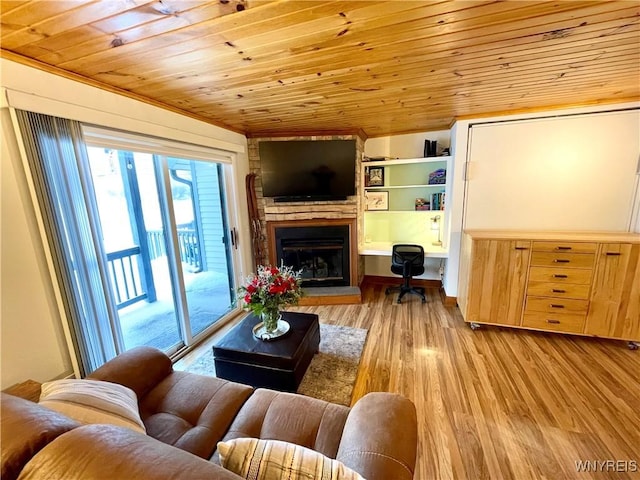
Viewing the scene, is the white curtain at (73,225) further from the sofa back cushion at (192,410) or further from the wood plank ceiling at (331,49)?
the sofa back cushion at (192,410)

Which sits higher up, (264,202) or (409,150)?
(409,150)

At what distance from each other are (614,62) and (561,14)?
0.99 meters

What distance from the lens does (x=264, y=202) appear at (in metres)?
3.66

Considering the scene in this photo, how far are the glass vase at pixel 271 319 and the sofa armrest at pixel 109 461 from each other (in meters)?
1.33

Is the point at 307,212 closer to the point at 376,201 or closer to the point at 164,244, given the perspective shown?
the point at 376,201

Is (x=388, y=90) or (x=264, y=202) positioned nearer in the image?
(x=388, y=90)

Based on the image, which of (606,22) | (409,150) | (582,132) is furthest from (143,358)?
(582,132)

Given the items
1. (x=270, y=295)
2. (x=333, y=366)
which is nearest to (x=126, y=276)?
(x=270, y=295)

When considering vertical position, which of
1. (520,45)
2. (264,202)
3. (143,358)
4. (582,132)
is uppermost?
(520,45)

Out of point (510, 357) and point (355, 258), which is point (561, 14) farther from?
point (355, 258)

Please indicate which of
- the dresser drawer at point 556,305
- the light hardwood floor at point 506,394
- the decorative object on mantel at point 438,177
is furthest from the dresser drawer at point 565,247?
the decorative object on mantel at point 438,177

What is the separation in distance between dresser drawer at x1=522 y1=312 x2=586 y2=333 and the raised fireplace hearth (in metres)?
1.98

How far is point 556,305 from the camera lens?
258cm

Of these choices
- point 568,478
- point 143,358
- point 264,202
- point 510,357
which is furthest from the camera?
point 264,202
